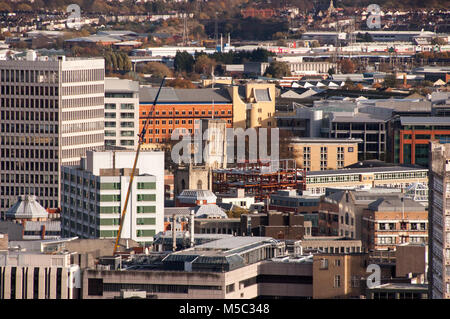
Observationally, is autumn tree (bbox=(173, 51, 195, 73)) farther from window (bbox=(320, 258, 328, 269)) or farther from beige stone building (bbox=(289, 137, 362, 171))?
window (bbox=(320, 258, 328, 269))

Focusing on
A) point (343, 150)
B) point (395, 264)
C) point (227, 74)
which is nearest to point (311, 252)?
point (395, 264)

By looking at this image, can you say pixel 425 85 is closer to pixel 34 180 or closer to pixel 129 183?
pixel 34 180

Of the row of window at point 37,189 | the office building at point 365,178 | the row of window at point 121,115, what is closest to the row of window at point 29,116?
the row of window at point 37,189

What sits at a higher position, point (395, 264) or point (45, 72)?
point (45, 72)

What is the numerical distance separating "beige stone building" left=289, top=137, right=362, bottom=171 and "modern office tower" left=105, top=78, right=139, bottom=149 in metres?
10.0

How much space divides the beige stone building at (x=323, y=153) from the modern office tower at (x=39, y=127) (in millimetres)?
21558

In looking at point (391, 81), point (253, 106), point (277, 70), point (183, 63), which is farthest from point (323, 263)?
point (183, 63)

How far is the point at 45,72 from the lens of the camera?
86.7m

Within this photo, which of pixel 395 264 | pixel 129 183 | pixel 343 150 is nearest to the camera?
pixel 395 264

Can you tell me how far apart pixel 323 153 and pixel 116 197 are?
45139mm

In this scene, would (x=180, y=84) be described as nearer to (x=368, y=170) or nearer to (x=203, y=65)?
(x=203, y=65)

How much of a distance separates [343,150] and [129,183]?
154 ft

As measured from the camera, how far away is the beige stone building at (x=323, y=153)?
353 ft

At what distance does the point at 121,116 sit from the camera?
334 ft
